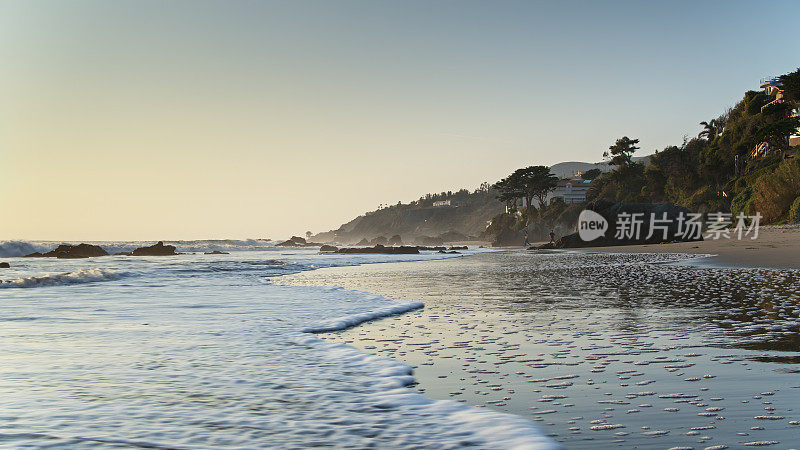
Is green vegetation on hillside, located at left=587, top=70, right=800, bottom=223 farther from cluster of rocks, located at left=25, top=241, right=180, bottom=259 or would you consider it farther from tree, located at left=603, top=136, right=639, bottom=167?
Result: cluster of rocks, located at left=25, top=241, right=180, bottom=259

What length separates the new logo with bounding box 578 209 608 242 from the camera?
5659 cm

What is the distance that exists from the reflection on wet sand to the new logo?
47469 mm

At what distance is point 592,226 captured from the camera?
189ft

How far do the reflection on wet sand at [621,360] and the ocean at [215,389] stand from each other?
42cm

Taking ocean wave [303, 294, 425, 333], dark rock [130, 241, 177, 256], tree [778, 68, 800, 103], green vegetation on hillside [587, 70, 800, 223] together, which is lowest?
ocean wave [303, 294, 425, 333]

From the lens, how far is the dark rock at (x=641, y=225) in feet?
165

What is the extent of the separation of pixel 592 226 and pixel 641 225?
16.8 feet

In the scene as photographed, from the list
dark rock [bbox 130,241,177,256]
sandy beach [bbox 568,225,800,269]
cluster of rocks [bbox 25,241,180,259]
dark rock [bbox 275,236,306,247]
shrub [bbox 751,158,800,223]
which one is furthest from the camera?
dark rock [bbox 275,236,306,247]

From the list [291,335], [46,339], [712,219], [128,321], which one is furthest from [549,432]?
[712,219]

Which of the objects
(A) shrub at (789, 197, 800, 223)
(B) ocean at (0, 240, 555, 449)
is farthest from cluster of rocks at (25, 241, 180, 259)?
→ (A) shrub at (789, 197, 800, 223)

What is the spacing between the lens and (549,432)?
11.3 feet

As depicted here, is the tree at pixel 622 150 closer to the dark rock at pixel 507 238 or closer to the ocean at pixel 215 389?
the dark rock at pixel 507 238

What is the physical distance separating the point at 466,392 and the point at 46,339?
6.20 meters

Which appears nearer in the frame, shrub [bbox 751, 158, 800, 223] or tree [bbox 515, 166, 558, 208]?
shrub [bbox 751, 158, 800, 223]
